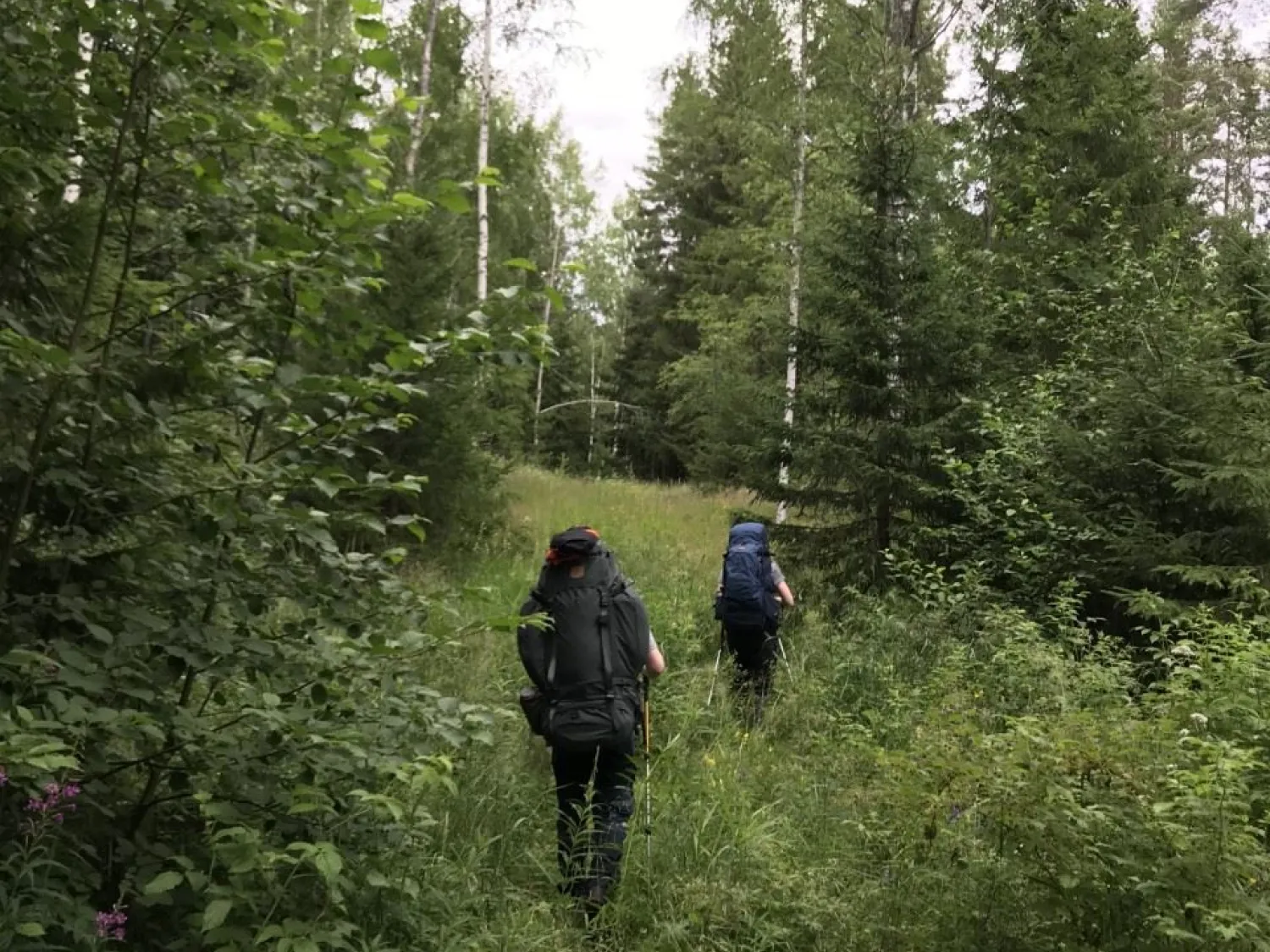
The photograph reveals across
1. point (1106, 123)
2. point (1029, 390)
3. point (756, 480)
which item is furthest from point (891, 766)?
point (1106, 123)

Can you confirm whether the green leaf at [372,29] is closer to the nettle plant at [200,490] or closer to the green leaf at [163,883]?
the nettle plant at [200,490]

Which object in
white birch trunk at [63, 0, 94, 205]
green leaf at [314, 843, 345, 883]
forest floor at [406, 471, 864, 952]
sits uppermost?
white birch trunk at [63, 0, 94, 205]

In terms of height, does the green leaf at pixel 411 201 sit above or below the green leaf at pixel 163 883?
above

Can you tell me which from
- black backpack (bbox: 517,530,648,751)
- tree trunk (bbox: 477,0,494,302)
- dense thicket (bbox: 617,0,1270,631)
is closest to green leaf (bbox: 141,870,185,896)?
black backpack (bbox: 517,530,648,751)

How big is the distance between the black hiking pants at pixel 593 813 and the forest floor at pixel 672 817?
0.37 ft

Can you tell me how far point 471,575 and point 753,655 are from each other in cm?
346

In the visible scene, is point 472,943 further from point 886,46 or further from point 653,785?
point 886,46

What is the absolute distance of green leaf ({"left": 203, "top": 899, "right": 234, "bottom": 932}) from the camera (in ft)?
7.48

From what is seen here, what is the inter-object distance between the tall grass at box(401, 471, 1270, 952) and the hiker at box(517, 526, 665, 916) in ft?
0.66

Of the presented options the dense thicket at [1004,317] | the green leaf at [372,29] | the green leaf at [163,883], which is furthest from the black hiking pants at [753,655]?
the green leaf at [372,29]

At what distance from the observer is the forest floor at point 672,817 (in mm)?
3697

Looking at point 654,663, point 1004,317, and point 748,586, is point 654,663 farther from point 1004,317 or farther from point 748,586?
point 1004,317

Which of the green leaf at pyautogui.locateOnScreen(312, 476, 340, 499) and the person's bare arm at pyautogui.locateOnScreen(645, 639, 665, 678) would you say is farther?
the person's bare arm at pyautogui.locateOnScreen(645, 639, 665, 678)

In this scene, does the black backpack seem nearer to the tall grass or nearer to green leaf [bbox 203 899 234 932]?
the tall grass
